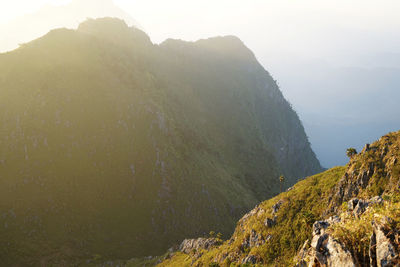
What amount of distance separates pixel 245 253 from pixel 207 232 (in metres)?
71.6

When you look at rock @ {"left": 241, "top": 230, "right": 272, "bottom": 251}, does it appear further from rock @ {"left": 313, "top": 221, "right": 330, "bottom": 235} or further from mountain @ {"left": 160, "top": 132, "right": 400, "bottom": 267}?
rock @ {"left": 313, "top": 221, "right": 330, "bottom": 235}

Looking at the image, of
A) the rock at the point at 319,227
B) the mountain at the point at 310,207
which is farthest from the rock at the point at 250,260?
the rock at the point at 319,227

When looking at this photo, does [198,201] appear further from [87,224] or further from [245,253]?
[245,253]

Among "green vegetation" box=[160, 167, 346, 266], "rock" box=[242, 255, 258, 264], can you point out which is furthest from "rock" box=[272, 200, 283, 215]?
"rock" box=[242, 255, 258, 264]

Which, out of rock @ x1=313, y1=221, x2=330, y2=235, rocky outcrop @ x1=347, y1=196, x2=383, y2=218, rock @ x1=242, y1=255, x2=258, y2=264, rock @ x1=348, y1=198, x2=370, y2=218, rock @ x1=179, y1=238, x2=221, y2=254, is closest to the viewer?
rock @ x1=313, y1=221, x2=330, y2=235

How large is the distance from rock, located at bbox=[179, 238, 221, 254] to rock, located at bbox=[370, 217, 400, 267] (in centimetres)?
7091

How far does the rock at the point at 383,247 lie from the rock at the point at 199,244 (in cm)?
7091

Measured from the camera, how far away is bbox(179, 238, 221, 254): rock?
3162 inches

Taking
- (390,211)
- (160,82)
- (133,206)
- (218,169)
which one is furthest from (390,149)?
(160,82)

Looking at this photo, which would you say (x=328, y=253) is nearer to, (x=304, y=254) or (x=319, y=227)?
(x=319, y=227)

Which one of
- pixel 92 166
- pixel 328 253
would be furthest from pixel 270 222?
pixel 92 166

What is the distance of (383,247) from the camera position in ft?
42.2

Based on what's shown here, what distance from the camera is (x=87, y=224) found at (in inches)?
4134

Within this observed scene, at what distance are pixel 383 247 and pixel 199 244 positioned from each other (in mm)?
79298
